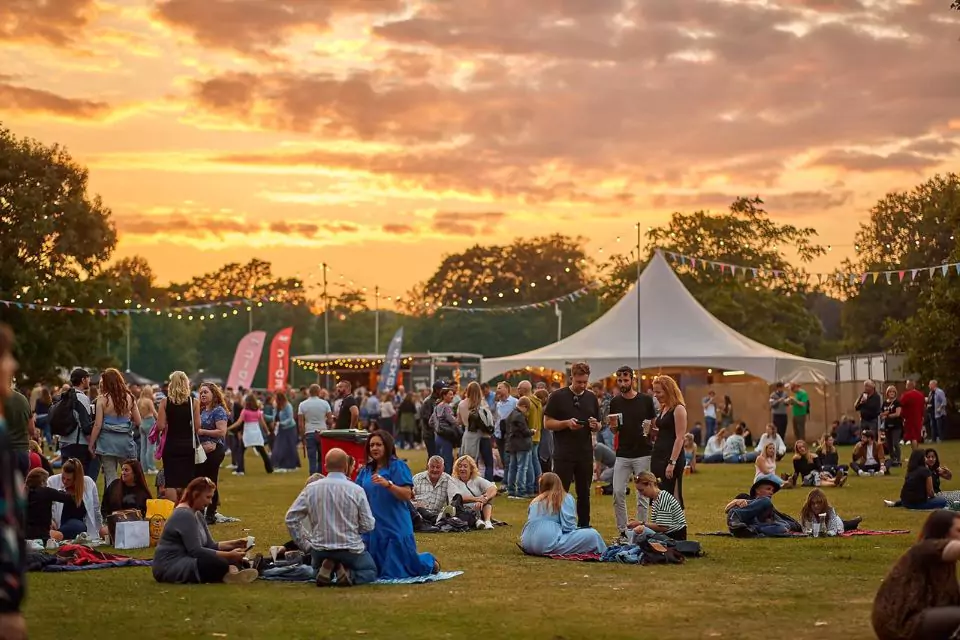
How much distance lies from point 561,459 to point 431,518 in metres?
2.25

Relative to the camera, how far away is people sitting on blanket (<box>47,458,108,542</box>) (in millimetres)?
14945

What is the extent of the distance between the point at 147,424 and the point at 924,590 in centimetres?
1870

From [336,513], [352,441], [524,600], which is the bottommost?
[524,600]

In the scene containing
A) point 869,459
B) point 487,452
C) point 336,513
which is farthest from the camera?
point 869,459

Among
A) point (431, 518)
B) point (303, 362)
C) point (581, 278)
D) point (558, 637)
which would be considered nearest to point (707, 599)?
point (558, 637)

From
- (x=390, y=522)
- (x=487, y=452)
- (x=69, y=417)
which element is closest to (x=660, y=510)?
(x=390, y=522)

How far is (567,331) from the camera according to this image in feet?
363

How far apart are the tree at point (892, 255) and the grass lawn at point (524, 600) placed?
6359 cm

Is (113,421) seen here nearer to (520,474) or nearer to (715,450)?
(520,474)

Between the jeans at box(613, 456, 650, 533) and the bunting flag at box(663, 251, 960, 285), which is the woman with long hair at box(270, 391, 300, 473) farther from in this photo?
the jeans at box(613, 456, 650, 533)

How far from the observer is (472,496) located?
16.7 metres

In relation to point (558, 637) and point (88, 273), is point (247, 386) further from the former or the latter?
point (558, 637)

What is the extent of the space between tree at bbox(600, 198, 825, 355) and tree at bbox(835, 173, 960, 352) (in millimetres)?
6995

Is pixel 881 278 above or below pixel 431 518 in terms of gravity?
above
